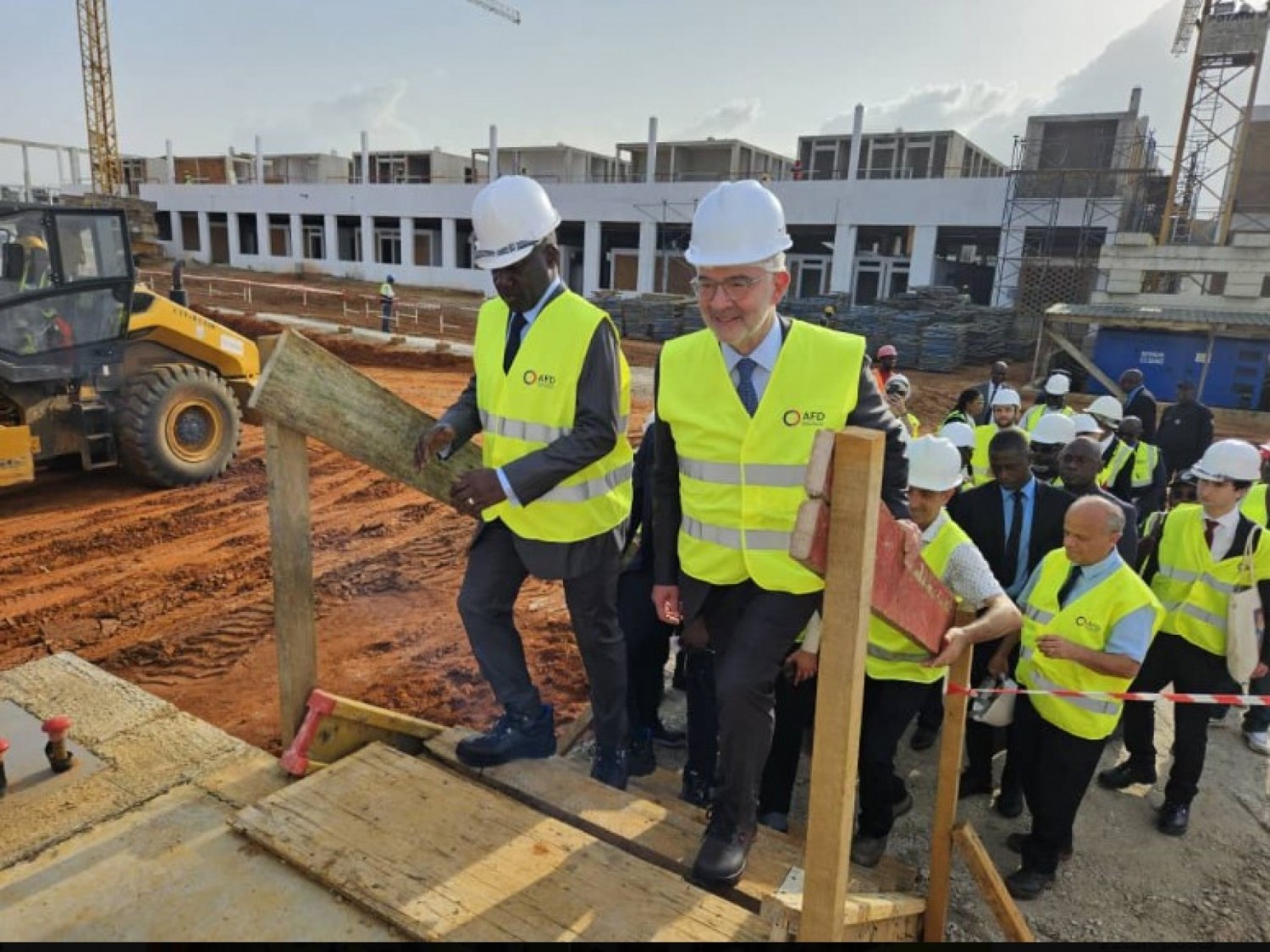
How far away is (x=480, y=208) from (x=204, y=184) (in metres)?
48.8

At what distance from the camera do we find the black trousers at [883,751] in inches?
123

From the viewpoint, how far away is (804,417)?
2.13 meters

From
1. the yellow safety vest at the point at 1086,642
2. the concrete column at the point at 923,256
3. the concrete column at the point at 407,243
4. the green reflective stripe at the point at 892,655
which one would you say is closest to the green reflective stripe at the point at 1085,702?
the yellow safety vest at the point at 1086,642

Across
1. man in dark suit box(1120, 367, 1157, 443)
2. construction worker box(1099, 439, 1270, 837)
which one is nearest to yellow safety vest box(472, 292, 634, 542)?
construction worker box(1099, 439, 1270, 837)

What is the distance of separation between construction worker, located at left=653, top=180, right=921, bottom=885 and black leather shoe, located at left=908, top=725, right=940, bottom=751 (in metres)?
2.10

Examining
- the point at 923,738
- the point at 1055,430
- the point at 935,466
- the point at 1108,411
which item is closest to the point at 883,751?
the point at 935,466

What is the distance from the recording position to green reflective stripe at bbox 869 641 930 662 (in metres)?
3.07

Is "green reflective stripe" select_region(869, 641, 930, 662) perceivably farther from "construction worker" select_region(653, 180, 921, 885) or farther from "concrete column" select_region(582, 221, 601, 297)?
"concrete column" select_region(582, 221, 601, 297)

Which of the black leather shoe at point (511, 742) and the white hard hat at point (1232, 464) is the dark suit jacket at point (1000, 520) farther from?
the black leather shoe at point (511, 742)

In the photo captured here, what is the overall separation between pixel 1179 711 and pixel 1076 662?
1013 millimetres

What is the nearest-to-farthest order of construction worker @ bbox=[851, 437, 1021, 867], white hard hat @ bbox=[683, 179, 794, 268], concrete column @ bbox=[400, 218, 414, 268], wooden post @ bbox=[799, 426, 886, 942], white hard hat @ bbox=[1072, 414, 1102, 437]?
1. wooden post @ bbox=[799, 426, 886, 942]
2. white hard hat @ bbox=[683, 179, 794, 268]
3. construction worker @ bbox=[851, 437, 1021, 867]
4. white hard hat @ bbox=[1072, 414, 1102, 437]
5. concrete column @ bbox=[400, 218, 414, 268]

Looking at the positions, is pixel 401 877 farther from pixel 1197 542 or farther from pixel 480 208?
pixel 1197 542

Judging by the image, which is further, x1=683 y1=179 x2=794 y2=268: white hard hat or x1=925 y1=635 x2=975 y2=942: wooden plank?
x1=925 y1=635 x2=975 y2=942: wooden plank

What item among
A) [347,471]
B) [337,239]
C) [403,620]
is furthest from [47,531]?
[337,239]
